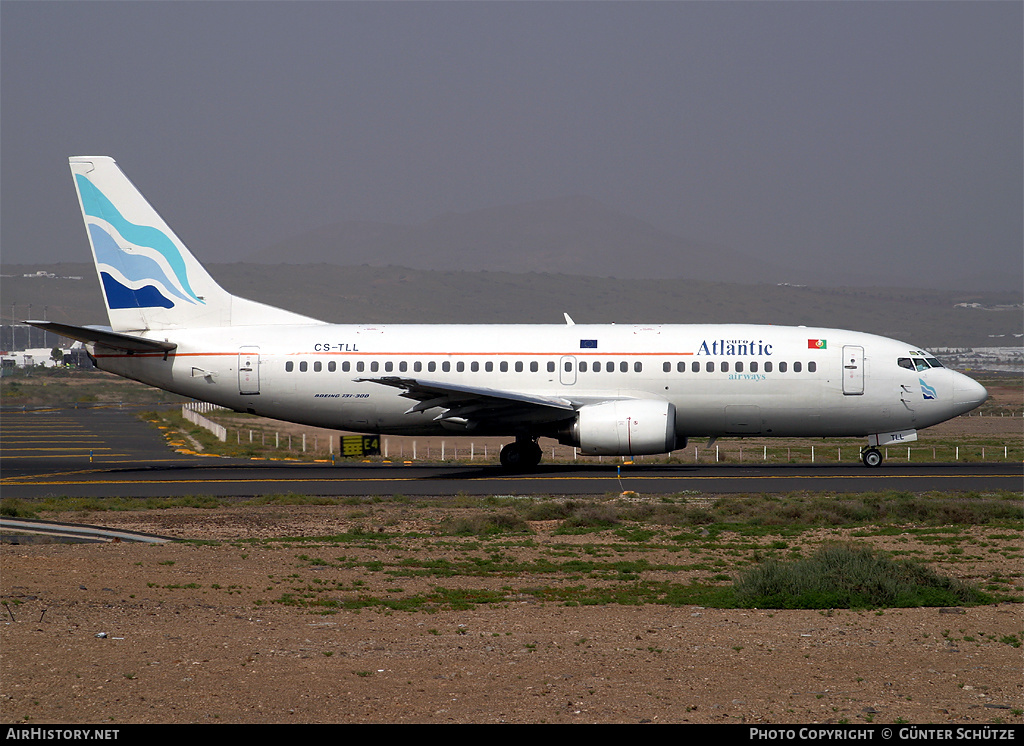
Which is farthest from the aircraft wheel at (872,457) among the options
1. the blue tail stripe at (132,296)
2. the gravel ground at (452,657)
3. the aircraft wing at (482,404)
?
the blue tail stripe at (132,296)

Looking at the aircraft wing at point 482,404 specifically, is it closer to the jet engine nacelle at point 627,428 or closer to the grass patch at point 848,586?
the jet engine nacelle at point 627,428

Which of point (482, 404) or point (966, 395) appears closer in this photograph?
point (482, 404)

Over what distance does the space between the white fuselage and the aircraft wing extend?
1.77 feet

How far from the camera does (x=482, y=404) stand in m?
30.4

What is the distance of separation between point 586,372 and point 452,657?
21.4 meters

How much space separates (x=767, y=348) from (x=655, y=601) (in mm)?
18837

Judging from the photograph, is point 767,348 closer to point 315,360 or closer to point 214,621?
point 315,360

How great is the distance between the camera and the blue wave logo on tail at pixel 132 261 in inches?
1287

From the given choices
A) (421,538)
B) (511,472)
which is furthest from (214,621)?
(511,472)

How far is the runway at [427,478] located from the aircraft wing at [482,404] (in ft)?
5.33

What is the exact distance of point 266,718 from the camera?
8.24 metres

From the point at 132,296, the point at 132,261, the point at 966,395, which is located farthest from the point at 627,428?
the point at 132,261

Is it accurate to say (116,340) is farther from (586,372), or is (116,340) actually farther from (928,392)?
(928,392)

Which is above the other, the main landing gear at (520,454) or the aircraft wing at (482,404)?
the aircraft wing at (482,404)
